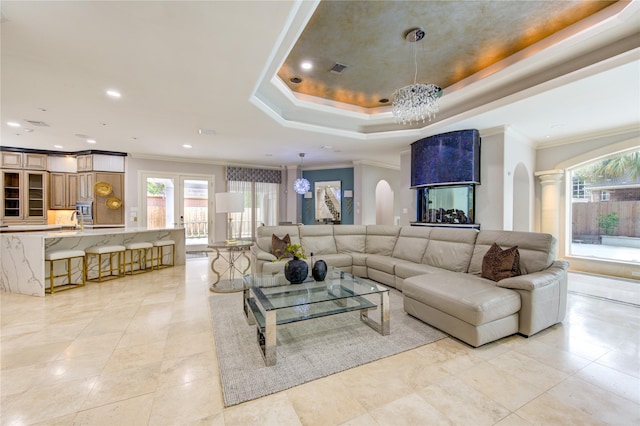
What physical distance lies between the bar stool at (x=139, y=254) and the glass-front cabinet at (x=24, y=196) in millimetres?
3773

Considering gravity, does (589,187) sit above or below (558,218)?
above

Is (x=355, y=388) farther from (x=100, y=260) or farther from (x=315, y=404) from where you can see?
(x=100, y=260)

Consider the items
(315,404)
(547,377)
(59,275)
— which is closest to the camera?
(315,404)

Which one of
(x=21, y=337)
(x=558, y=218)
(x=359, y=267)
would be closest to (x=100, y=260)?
(x=21, y=337)

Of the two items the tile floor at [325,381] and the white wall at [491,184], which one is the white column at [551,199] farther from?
the tile floor at [325,381]

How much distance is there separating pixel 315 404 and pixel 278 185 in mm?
7793

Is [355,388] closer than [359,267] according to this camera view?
Yes

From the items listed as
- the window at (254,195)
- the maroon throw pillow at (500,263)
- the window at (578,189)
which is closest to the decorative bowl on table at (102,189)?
the window at (254,195)

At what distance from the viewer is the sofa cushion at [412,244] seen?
4.17m

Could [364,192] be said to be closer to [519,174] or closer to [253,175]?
[253,175]

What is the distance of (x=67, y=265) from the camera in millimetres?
4250

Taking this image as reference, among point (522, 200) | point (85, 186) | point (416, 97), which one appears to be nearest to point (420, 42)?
point (416, 97)

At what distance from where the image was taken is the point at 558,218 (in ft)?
18.5

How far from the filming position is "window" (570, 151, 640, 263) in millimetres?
4922
